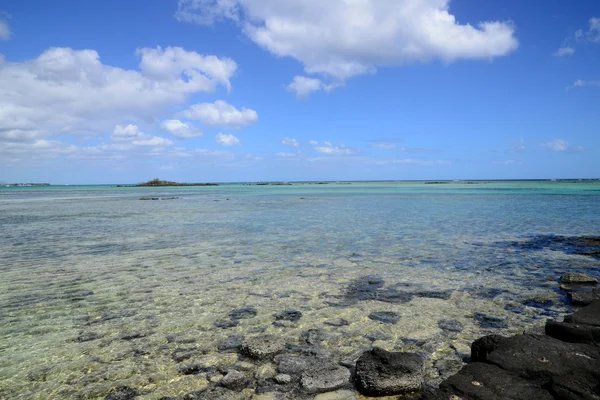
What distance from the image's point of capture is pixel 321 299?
945 cm

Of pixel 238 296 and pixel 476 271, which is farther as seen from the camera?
pixel 476 271

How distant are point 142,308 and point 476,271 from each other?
10.5 m

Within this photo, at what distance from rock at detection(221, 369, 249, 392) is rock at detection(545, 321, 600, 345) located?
541cm

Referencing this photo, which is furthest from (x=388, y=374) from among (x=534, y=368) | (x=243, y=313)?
(x=243, y=313)

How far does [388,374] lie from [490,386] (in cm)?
134

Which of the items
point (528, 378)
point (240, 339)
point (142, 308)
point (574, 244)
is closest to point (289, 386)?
point (240, 339)

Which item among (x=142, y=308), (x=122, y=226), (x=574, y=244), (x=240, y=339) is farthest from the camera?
(x=122, y=226)

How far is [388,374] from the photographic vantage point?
530cm

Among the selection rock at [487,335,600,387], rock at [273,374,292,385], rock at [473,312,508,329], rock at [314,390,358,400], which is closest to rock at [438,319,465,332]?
rock at [473,312,508,329]

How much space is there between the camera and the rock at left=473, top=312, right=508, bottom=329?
7637 millimetres

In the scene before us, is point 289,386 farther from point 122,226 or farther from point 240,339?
point 122,226

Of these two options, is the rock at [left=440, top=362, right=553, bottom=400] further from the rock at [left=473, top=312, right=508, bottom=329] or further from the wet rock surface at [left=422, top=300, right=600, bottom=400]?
the rock at [left=473, top=312, right=508, bottom=329]

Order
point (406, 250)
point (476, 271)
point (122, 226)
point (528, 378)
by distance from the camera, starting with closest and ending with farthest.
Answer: point (528, 378) → point (476, 271) → point (406, 250) → point (122, 226)

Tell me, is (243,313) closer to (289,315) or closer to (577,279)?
(289,315)
